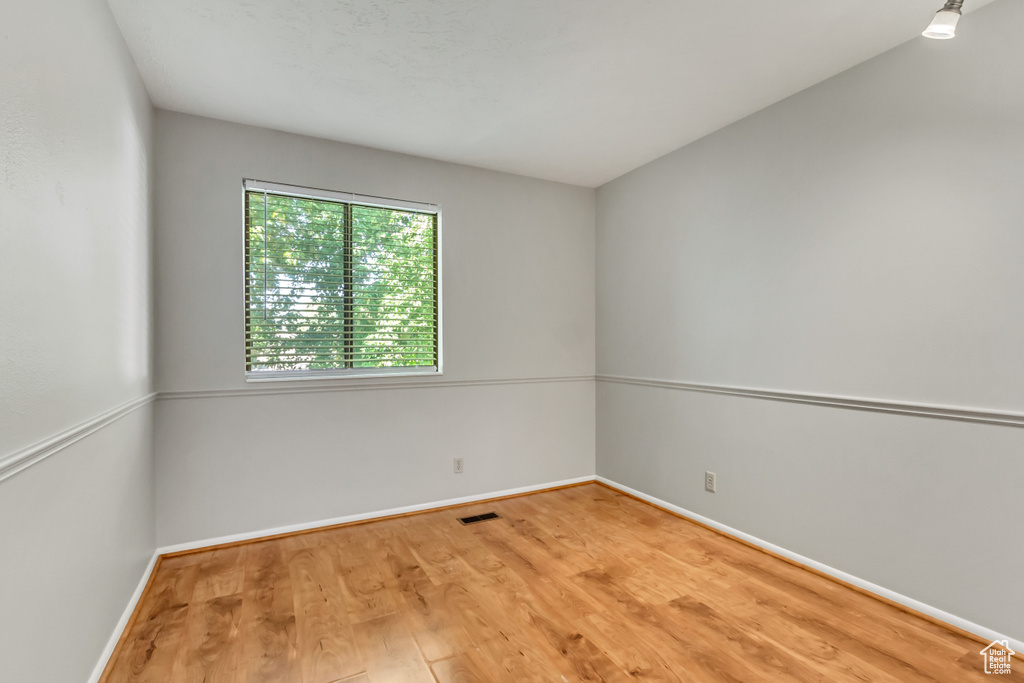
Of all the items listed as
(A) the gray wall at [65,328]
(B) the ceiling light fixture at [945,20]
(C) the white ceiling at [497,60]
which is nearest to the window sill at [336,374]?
(A) the gray wall at [65,328]

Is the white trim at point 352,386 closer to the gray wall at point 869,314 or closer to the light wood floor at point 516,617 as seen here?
the light wood floor at point 516,617

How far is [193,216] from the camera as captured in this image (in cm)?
284

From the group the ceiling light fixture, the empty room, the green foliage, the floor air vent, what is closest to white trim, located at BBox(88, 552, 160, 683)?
the empty room

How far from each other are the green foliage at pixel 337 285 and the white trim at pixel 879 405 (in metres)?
2.03

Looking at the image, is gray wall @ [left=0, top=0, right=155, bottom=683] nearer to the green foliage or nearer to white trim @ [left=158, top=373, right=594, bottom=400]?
white trim @ [left=158, top=373, right=594, bottom=400]

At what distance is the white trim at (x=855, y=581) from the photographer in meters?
1.95

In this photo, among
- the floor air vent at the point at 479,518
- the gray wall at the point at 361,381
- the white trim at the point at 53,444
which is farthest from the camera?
the floor air vent at the point at 479,518

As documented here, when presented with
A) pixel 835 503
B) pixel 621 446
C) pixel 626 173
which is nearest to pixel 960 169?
pixel 835 503

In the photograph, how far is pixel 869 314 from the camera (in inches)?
92.5

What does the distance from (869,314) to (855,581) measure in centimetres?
130

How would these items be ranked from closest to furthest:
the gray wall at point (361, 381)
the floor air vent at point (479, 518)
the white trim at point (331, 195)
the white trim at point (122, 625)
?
1. the white trim at point (122, 625)
2. the gray wall at point (361, 381)
3. the white trim at point (331, 195)
4. the floor air vent at point (479, 518)

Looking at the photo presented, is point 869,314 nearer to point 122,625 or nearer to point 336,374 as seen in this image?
point 336,374

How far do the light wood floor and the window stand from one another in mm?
1165

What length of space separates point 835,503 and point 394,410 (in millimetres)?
2647
